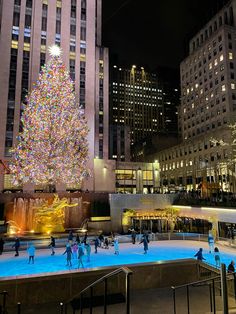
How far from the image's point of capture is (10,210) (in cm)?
3444

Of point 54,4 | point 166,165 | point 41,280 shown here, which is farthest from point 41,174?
point 166,165

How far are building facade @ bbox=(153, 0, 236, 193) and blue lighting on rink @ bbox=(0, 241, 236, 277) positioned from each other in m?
34.4

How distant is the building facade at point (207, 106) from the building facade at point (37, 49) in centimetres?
2917

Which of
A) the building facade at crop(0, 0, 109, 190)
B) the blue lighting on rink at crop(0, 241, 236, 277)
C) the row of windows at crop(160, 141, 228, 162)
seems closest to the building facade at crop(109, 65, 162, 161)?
the row of windows at crop(160, 141, 228, 162)

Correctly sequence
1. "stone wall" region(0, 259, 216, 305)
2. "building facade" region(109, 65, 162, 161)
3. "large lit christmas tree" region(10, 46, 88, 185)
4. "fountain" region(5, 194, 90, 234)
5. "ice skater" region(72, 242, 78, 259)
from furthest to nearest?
1. "building facade" region(109, 65, 162, 161)
2. "large lit christmas tree" region(10, 46, 88, 185)
3. "fountain" region(5, 194, 90, 234)
4. "ice skater" region(72, 242, 78, 259)
5. "stone wall" region(0, 259, 216, 305)

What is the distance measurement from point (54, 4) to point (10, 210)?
40.5 metres

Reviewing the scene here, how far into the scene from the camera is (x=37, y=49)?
161 feet

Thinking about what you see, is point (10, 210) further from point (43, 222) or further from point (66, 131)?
point (66, 131)

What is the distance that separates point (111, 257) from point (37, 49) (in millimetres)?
42999

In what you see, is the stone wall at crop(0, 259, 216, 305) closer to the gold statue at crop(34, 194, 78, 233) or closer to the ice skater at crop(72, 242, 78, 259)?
the ice skater at crop(72, 242, 78, 259)

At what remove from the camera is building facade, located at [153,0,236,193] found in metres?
61.9

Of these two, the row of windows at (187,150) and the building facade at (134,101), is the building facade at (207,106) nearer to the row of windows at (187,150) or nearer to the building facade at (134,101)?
the row of windows at (187,150)

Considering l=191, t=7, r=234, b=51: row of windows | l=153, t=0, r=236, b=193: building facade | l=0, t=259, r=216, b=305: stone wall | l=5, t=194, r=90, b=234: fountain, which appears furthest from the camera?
l=191, t=7, r=234, b=51: row of windows

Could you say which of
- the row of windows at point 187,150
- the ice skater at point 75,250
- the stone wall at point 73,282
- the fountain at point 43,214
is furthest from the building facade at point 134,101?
the stone wall at point 73,282
